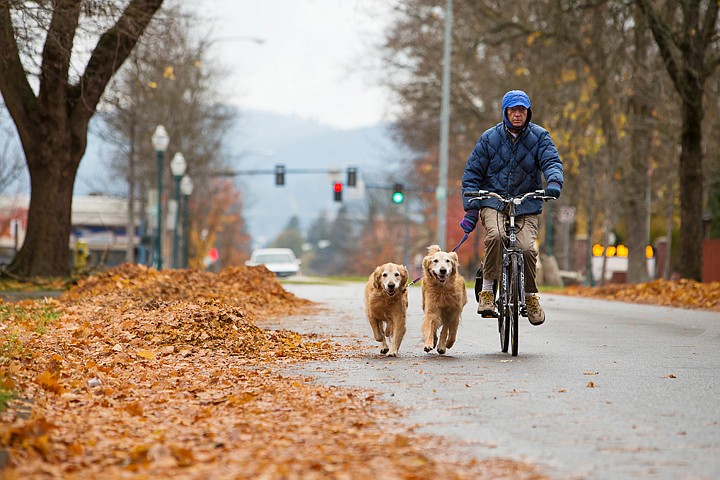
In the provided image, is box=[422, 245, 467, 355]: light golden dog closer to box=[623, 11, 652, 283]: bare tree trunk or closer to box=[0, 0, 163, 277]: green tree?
box=[0, 0, 163, 277]: green tree

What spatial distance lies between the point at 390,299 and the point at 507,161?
1633 millimetres

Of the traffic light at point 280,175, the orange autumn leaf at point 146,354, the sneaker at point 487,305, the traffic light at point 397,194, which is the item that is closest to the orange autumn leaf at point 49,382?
the orange autumn leaf at point 146,354

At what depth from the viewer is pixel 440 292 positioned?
1046 centimetres

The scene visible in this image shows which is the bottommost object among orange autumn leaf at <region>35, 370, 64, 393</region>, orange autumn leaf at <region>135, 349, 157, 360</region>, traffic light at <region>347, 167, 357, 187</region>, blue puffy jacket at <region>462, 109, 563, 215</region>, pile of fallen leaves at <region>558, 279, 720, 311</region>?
pile of fallen leaves at <region>558, 279, 720, 311</region>

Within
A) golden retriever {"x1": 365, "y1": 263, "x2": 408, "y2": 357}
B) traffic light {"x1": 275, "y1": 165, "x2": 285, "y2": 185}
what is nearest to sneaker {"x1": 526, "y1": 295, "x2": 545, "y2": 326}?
golden retriever {"x1": 365, "y1": 263, "x2": 408, "y2": 357}

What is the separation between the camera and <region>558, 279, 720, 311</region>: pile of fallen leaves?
20766 millimetres

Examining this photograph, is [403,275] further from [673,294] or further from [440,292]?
[673,294]

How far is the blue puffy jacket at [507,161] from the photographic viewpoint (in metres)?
10.8

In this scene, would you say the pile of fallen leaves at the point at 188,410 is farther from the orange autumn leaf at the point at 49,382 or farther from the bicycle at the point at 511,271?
the bicycle at the point at 511,271

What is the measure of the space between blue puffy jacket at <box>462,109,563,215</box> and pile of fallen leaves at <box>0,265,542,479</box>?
210 cm

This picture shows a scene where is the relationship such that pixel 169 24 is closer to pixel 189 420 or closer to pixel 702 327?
pixel 702 327

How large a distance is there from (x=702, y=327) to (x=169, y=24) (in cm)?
1023

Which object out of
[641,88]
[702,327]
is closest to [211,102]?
[641,88]

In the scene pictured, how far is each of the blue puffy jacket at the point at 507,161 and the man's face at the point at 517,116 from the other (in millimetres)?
116
